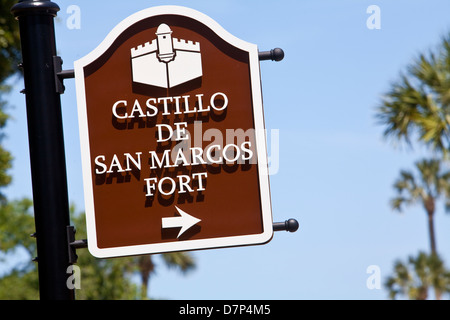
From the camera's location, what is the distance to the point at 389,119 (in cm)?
2092

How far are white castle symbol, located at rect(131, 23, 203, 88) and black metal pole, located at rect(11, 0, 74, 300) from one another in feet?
1.89

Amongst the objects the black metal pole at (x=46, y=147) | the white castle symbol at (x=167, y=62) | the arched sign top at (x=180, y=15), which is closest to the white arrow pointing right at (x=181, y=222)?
the black metal pole at (x=46, y=147)

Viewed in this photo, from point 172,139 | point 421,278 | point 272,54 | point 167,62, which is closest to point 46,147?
point 172,139

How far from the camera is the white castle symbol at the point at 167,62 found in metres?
4.64

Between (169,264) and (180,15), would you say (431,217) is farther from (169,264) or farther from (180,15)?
(180,15)

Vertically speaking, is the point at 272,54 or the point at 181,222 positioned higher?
the point at 272,54

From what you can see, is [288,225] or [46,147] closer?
[288,225]

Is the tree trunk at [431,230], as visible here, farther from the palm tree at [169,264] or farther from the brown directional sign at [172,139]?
the brown directional sign at [172,139]

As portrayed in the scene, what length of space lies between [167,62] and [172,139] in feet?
1.55

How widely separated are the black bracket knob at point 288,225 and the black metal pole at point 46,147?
1.29 m

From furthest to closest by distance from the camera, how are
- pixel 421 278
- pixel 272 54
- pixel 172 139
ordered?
pixel 421 278
pixel 272 54
pixel 172 139

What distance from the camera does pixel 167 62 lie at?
15.2 ft

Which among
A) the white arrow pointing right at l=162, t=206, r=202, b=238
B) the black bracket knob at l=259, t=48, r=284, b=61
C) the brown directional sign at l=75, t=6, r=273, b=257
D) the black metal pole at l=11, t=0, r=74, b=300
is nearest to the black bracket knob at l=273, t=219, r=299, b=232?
the brown directional sign at l=75, t=6, r=273, b=257
